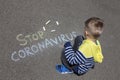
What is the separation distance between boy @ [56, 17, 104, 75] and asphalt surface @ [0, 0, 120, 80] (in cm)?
103

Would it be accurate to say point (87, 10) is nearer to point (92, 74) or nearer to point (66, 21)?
point (66, 21)

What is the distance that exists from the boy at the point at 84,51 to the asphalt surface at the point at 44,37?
3.37 feet

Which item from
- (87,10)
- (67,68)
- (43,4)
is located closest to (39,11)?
(43,4)

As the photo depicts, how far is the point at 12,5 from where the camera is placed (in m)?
5.21

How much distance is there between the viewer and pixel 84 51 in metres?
3.82

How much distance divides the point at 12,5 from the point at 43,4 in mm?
553

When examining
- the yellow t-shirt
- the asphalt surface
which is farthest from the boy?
the asphalt surface

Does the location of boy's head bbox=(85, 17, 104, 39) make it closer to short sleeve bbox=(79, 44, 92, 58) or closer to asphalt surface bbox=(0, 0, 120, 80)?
short sleeve bbox=(79, 44, 92, 58)

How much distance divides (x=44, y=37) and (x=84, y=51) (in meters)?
1.49

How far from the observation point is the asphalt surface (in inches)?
189

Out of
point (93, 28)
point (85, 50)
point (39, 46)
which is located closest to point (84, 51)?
point (85, 50)

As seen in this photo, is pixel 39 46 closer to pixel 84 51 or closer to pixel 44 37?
pixel 44 37

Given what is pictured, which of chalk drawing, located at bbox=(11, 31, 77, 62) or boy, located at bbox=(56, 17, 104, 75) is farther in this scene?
chalk drawing, located at bbox=(11, 31, 77, 62)

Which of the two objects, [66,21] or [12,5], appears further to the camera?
[66,21]
